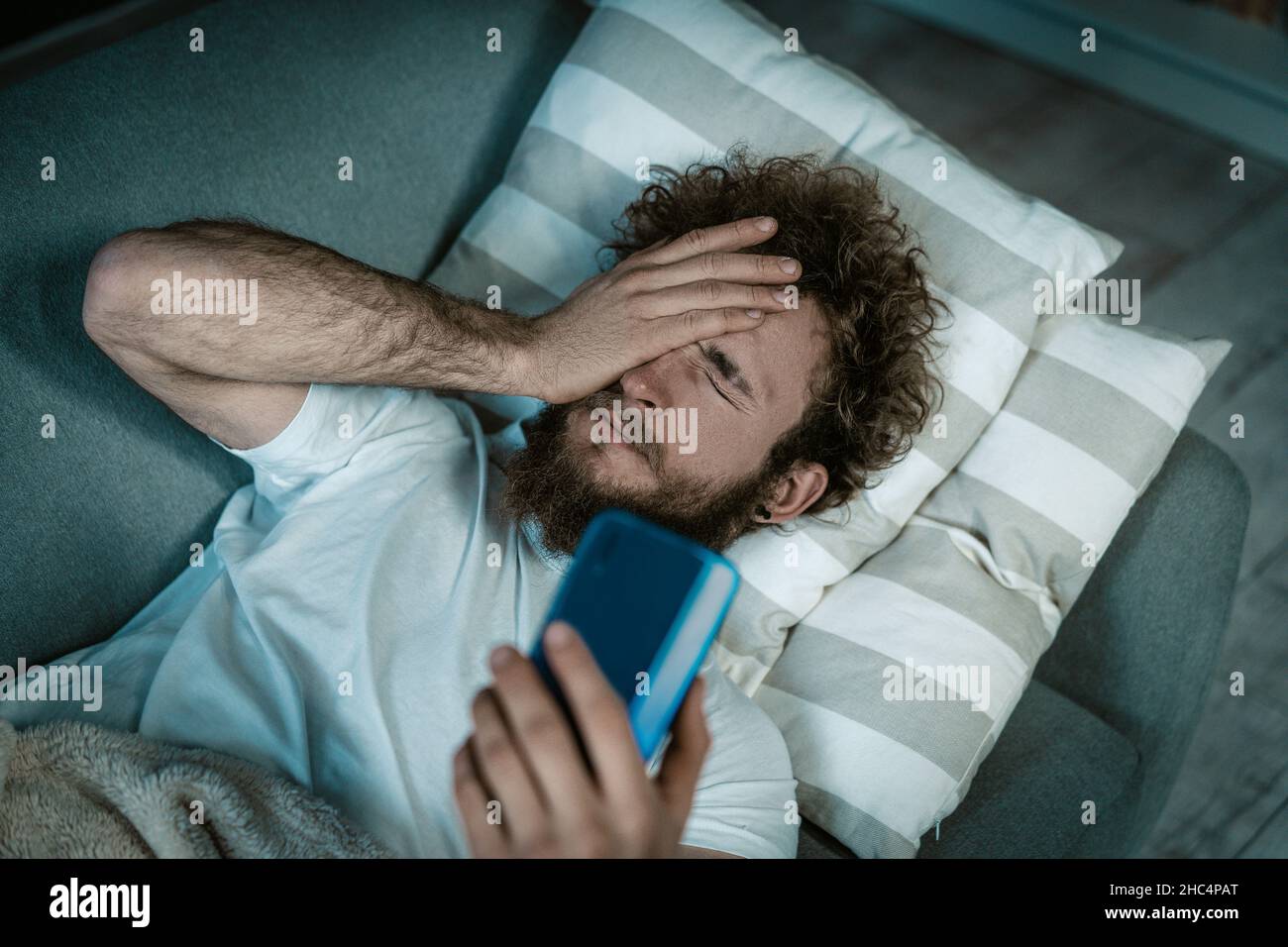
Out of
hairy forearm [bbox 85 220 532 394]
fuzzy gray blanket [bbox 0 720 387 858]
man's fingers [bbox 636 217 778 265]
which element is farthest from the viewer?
man's fingers [bbox 636 217 778 265]

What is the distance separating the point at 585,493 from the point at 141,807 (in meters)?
0.65

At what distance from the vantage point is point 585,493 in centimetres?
137

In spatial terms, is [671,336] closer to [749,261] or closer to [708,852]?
[749,261]

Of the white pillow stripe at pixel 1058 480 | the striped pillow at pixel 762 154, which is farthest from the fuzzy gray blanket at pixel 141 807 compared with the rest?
the white pillow stripe at pixel 1058 480

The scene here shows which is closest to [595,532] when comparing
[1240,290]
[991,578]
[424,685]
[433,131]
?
[424,685]

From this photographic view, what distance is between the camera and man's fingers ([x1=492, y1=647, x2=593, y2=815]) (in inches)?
27.1

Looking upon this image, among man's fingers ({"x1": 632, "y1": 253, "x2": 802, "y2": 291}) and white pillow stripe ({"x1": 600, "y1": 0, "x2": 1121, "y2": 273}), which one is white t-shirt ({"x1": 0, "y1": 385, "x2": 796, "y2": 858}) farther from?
white pillow stripe ({"x1": 600, "y1": 0, "x2": 1121, "y2": 273})

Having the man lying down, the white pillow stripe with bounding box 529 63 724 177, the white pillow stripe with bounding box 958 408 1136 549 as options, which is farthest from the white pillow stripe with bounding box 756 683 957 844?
the white pillow stripe with bounding box 529 63 724 177

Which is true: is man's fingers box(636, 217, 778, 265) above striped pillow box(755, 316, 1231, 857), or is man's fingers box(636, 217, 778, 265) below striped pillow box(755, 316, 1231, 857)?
above

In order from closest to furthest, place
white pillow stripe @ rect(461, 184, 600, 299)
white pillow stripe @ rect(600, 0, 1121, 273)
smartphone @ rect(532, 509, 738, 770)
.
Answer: smartphone @ rect(532, 509, 738, 770)
white pillow stripe @ rect(600, 0, 1121, 273)
white pillow stripe @ rect(461, 184, 600, 299)

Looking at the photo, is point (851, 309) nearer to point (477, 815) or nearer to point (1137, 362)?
point (1137, 362)

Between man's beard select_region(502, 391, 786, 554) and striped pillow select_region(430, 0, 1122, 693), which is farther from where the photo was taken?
striped pillow select_region(430, 0, 1122, 693)

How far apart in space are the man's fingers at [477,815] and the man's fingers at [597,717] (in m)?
0.08

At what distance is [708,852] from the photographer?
1183 millimetres
